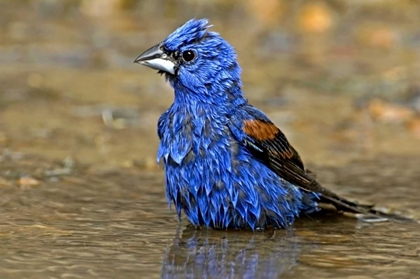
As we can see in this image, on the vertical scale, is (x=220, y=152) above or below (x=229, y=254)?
above

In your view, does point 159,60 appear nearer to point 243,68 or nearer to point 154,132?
point 154,132

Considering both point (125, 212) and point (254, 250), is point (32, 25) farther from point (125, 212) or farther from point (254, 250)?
point (254, 250)

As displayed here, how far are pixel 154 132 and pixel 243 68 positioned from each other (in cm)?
319

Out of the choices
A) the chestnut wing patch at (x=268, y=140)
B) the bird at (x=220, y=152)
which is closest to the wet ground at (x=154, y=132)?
the bird at (x=220, y=152)

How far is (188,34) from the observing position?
4828 mm

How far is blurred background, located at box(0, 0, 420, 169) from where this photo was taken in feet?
22.9

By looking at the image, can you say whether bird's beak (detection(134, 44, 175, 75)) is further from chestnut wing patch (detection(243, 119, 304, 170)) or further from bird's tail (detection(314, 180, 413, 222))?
bird's tail (detection(314, 180, 413, 222))

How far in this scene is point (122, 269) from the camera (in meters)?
3.56

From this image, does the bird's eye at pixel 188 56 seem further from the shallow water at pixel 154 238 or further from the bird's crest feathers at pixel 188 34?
the shallow water at pixel 154 238

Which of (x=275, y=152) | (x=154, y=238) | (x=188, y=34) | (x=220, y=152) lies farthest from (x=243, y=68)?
(x=154, y=238)

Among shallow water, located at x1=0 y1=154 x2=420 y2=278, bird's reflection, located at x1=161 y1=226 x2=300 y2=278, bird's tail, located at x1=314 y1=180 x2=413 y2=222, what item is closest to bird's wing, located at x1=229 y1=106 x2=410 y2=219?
bird's tail, located at x1=314 y1=180 x2=413 y2=222

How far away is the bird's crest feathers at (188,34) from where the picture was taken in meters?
4.78

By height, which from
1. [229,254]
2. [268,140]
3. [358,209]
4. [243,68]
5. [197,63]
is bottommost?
[229,254]

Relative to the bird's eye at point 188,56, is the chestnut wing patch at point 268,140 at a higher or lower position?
lower
